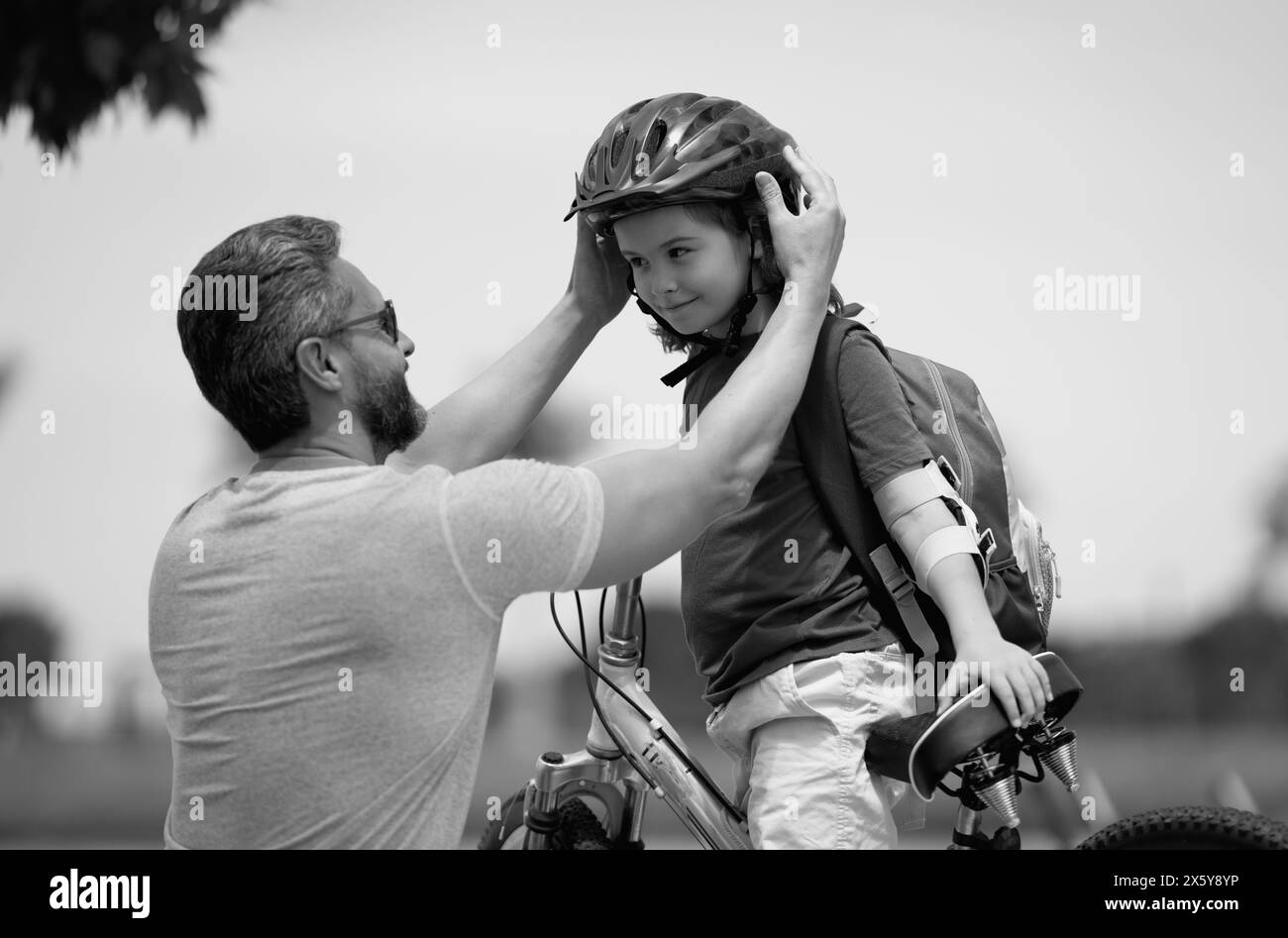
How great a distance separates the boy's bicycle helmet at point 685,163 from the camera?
2.22 m

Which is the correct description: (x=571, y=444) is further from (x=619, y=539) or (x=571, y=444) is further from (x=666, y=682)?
(x=619, y=539)

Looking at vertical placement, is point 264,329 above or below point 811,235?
below

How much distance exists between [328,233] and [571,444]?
3662 mm

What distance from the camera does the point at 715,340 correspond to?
7.77 feet

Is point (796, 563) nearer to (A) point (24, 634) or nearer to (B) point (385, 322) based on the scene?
(B) point (385, 322)

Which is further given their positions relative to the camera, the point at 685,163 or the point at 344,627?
the point at 685,163

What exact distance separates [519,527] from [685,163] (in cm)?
87

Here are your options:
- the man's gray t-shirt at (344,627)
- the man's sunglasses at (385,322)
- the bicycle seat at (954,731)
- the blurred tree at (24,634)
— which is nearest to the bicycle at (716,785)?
the bicycle seat at (954,731)

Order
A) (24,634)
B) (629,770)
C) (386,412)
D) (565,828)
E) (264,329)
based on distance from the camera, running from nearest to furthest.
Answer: (264,329) < (386,412) < (565,828) < (629,770) < (24,634)

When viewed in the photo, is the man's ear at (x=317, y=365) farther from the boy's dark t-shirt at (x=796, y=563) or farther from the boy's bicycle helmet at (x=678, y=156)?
the boy's dark t-shirt at (x=796, y=563)

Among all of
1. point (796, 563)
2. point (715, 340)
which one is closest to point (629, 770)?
point (796, 563)

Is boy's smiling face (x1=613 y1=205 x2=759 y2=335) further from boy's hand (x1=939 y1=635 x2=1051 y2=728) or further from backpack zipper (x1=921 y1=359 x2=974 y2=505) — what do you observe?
boy's hand (x1=939 y1=635 x2=1051 y2=728)
